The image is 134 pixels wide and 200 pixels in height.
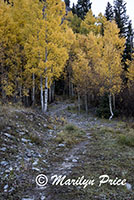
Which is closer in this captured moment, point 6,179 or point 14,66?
point 6,179

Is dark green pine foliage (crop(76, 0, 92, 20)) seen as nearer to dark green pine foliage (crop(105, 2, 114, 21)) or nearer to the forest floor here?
dark green pine foliage (crop(105, 2, 114, 21))

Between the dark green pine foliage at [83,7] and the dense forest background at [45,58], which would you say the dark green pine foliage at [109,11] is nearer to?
the dark green pine foliage at [83,7]

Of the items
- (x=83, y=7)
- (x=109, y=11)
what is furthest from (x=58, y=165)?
(x=83, y=7)

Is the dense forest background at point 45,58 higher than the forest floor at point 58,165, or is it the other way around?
the dense forest background at point 45,58

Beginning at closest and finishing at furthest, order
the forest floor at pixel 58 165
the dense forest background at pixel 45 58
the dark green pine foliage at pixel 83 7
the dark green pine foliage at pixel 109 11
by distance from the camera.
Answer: the forest floor at pixel 58 165 < the dense forest background at pixel 45 58 < the dark green pine foliage at pixel 109 11 < the dark green pine foliage at pixel 83 7

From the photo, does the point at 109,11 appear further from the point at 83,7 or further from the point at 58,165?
the point at 58,165

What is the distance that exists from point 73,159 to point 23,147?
1.75 metres

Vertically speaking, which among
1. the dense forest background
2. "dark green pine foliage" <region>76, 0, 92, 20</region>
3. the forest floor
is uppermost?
"dark green pine foliage" <region>76, 0, 92, 20</region>

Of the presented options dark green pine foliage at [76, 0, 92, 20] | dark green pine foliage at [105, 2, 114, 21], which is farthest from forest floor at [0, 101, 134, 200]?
dark green pine foliage at [76, 0, 92, 20]

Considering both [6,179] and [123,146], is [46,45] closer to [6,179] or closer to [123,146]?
[123,146]

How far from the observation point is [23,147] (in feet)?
17.3

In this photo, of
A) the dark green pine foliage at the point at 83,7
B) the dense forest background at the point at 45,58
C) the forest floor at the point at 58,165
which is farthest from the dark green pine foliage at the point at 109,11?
the forest floor at the point at 58,165

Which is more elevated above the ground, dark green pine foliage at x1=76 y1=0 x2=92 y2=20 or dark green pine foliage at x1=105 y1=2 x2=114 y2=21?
dark green pine foliage at x1=76 y1=0 x2=92 y2=20

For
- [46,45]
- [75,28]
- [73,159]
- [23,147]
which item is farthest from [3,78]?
[75,28]
